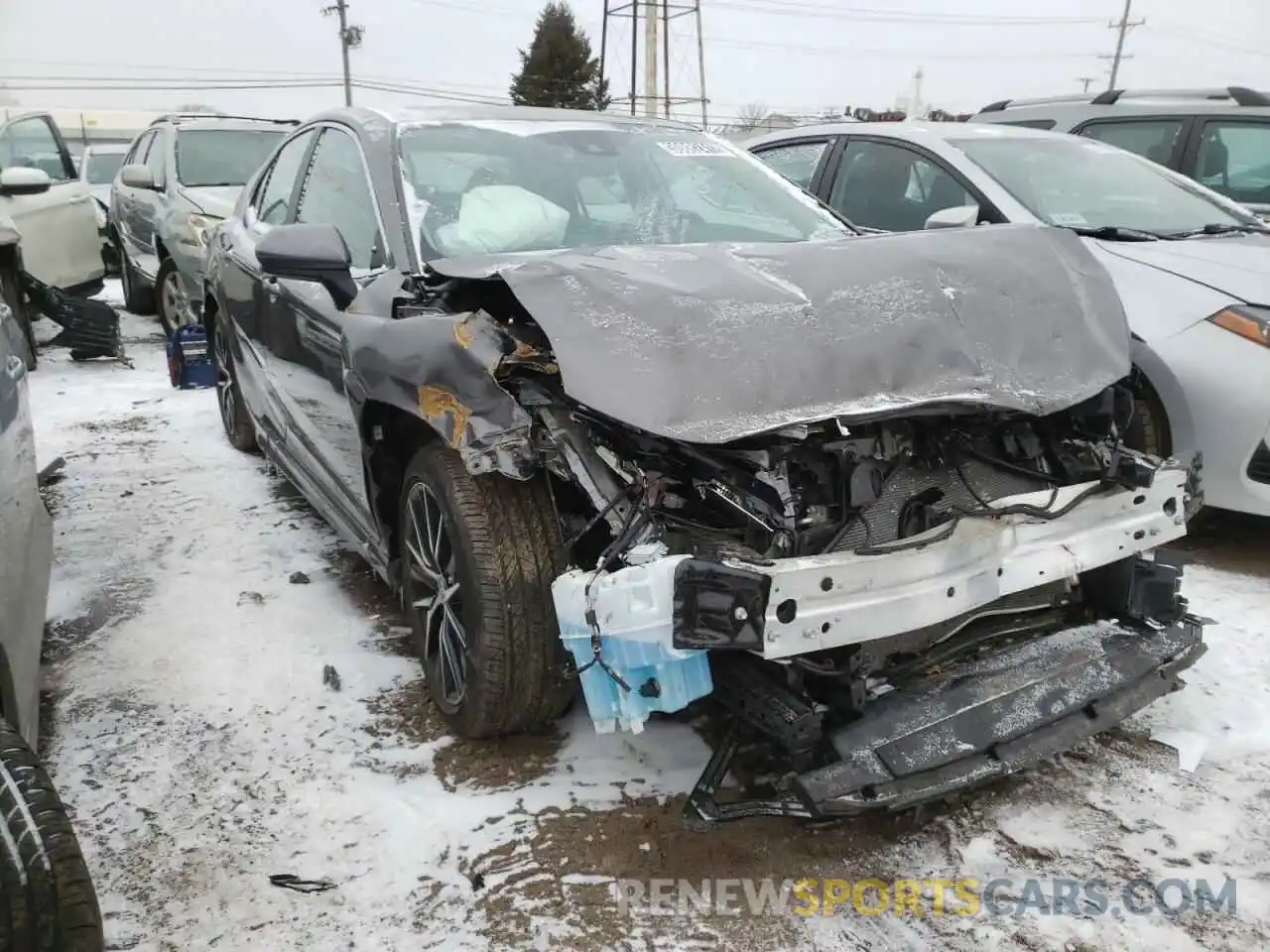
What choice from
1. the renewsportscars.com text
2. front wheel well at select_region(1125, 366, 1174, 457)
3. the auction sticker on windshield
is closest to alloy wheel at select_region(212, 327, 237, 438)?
the auction sticker on windshield

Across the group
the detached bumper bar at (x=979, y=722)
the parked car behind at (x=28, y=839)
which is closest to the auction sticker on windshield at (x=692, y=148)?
the detached bumper bar at (x=979, y=722)

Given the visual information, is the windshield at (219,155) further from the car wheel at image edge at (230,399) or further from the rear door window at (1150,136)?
the rear door window at (1150,136)

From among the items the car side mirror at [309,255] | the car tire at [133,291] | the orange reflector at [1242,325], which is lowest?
the car tire at [133,291]

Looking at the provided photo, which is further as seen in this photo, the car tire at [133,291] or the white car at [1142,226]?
the car tire at [133,291]

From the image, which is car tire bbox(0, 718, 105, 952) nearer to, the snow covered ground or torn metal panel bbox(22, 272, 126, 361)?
the snow covered ground

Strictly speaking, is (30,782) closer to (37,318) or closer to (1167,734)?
(1167,734)

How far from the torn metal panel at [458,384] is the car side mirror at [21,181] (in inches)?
198

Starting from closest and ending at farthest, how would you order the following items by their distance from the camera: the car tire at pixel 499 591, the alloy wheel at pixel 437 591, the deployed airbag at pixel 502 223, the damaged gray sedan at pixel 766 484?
the damaged gray sedan at pixel 766 484 → the car tire at pixel 499 591 → the alloy wheel at pixel 437 591 → the deployed airbag at pixel 502 223

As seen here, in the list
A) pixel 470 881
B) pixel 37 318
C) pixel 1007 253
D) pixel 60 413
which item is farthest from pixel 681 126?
pixel 37 318

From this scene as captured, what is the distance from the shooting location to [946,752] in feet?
7.16

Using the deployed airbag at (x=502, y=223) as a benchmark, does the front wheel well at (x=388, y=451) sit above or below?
below

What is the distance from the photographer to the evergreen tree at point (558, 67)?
37.7 meters

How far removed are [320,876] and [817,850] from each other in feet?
3.88

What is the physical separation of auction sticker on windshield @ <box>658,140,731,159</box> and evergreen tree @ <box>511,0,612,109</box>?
35.6 m
